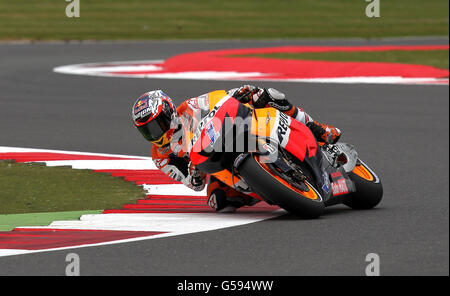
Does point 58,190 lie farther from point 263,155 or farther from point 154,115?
point 263,155

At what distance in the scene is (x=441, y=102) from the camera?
14.6 metres

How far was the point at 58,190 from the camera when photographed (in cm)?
828

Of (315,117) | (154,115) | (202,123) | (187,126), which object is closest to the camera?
(202,123)

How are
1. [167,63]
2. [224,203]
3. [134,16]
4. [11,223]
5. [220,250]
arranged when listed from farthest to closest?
[134,16] → [167,63] → [224,203] → [11,223] → [220,250]

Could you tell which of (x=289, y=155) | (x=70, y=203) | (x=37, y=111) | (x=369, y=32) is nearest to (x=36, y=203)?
(x=70, y=203)

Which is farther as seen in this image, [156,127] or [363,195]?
[363,195]

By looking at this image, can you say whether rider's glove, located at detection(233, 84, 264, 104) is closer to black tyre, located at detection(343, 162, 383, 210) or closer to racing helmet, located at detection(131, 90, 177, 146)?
racing helmet, located at detection(131, 90, 177, 146)

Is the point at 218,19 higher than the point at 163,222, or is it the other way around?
the point at 218,19

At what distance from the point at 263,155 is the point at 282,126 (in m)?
0.38

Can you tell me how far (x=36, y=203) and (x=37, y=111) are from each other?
6270 millimetres

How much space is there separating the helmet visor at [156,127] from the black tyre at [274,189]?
2.44ft

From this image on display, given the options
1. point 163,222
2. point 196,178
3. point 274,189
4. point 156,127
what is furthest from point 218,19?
point 274,189

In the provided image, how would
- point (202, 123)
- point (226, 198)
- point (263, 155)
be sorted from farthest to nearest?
point (226, 198), point (202, 123), point (263, 155)

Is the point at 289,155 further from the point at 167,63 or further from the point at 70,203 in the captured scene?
the point at 167,63
